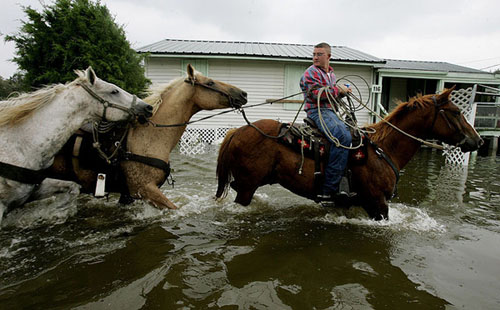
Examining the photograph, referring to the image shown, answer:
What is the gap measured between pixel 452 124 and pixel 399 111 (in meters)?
0.69

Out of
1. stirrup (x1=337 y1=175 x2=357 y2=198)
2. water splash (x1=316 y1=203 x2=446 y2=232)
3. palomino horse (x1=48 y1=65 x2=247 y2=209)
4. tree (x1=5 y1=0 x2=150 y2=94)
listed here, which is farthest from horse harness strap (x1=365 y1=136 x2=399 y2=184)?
tree (x1=5 y1=0 x2=150 y2=94)

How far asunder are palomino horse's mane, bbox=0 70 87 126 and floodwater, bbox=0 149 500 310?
1404 mm

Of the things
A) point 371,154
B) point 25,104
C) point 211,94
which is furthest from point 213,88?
point 371,154

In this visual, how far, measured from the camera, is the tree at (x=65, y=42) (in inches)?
322

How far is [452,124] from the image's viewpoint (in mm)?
3693

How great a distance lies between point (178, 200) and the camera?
4754mm

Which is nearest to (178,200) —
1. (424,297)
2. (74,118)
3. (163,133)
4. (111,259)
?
Result: (163,133)

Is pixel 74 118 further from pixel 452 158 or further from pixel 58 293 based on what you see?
pixel 452 158

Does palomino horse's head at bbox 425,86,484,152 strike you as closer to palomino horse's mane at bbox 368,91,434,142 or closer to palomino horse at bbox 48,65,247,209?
palomino horse's mane at bbox 368,91,434,142

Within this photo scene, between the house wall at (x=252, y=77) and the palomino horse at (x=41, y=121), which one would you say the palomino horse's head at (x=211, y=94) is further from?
the house wall at (x=252, y=77)

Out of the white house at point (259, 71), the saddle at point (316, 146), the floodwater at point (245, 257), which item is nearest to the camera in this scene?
the floodwater at point (245, 257)

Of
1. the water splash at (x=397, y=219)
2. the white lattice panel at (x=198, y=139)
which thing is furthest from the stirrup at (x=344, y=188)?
the white lattice panel at (x=198, y=139)

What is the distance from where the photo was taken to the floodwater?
7.13 feet

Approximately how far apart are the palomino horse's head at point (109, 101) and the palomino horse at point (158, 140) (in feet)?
1.54
